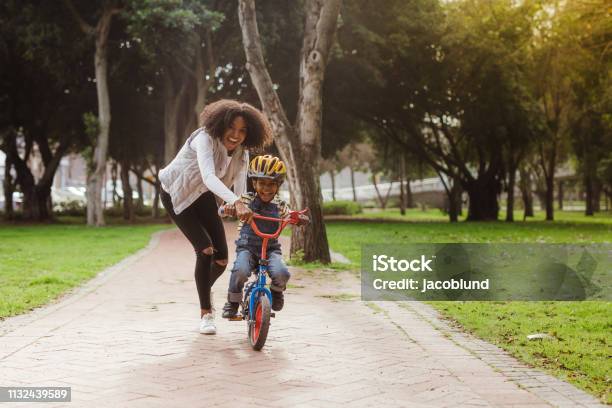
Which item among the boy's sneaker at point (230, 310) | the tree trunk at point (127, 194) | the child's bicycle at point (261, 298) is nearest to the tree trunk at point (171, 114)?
the tree trunk at point (127, 194)

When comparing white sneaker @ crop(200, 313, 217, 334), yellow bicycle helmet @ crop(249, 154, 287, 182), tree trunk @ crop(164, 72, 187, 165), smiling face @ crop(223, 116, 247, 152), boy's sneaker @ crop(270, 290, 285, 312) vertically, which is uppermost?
tree trunk @ crop(164, 72, 187, 165)

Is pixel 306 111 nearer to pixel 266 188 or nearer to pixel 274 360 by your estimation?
pixel 266 188

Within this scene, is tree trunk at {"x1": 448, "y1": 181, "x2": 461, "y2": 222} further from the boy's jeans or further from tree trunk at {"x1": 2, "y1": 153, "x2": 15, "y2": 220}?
the boy's jeans

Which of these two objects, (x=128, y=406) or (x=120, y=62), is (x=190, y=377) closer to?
(x=128, y=406)

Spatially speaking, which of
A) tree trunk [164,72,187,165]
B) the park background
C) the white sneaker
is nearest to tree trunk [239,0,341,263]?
the park background

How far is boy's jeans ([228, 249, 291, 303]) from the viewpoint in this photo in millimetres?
6082

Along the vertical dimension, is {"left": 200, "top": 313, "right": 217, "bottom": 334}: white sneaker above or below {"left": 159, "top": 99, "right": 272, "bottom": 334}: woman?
below

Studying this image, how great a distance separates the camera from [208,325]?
677 centimetres

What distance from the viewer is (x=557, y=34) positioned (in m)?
30.9

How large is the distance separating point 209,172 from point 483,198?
3079cm

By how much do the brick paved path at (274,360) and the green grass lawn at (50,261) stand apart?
0.77 meters

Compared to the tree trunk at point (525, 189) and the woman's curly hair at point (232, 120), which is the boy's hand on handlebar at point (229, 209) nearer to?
the woman's curly hair at point (232, 120)

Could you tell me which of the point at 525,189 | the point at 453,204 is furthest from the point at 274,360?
the point at 525,189

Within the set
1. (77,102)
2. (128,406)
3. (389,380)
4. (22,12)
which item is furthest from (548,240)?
(77,102)
